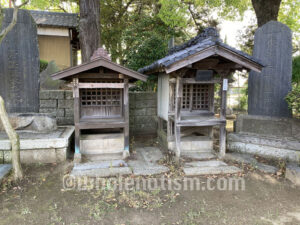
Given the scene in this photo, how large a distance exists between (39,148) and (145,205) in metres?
3.46

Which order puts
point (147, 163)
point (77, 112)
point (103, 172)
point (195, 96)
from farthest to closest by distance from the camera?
point (195, 96)
point (147, 163)
point (77, 112)
point (103, 172)

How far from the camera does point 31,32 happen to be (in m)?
6.65


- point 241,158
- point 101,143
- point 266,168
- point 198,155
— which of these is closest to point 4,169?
point 101,143

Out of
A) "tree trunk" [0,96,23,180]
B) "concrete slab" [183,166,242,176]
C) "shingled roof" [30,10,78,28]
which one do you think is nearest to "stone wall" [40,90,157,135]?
"tree trunk" [0,96,23,180]

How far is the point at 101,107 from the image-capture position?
20.8 feet

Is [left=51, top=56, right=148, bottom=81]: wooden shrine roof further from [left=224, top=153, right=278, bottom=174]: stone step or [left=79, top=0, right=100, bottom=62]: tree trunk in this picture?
[left=224, top=153, right=278, bottom=174]: stone step

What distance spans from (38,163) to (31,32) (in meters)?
4.19

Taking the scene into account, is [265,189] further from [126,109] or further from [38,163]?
[38,163]

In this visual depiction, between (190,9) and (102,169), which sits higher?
(190,9)

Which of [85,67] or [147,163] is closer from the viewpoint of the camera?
[85,67]

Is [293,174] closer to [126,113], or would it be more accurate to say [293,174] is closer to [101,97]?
[126,113]

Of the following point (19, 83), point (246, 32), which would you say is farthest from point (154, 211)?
point (246, 32)

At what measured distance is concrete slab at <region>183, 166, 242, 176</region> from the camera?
5.26 meters

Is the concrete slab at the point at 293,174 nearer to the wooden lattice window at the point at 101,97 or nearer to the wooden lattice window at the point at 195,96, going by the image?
the wooden lattice window at the point at 195,96
